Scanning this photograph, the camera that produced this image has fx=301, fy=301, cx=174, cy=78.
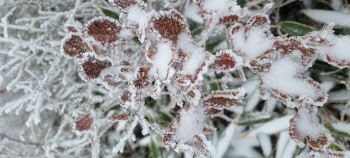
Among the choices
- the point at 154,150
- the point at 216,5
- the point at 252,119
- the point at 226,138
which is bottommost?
the point at 154,150

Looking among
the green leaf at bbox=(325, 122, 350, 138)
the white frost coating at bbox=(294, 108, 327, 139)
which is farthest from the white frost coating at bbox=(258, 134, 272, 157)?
the white frost coating at bbox=(294, 108, 327, 139)

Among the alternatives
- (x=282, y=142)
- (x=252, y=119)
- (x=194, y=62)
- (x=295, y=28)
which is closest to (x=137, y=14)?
(x=194, y=62)

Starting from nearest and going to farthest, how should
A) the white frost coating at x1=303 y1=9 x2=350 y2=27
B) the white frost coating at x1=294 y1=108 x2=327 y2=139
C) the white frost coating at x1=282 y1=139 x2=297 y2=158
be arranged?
the white frost coating at x1=294 y1=108 x2=327 y2=139, the white frost coating at x1=303 y1=9 x2=350 y2=27, the white frost coating at x1=282 y1=139 x2=297 y2=158

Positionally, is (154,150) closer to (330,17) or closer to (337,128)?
(337,128)

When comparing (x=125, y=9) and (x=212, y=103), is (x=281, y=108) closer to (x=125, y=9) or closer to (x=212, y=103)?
(x=212, y=103)

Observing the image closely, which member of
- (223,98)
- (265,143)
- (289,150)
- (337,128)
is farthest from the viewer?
(265,143)

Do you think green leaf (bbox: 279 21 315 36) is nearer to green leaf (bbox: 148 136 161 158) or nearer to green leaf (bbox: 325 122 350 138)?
green leaf (bbox: 325 122 350 138)

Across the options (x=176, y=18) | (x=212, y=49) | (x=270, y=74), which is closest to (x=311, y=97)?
(x=270, y=74)
